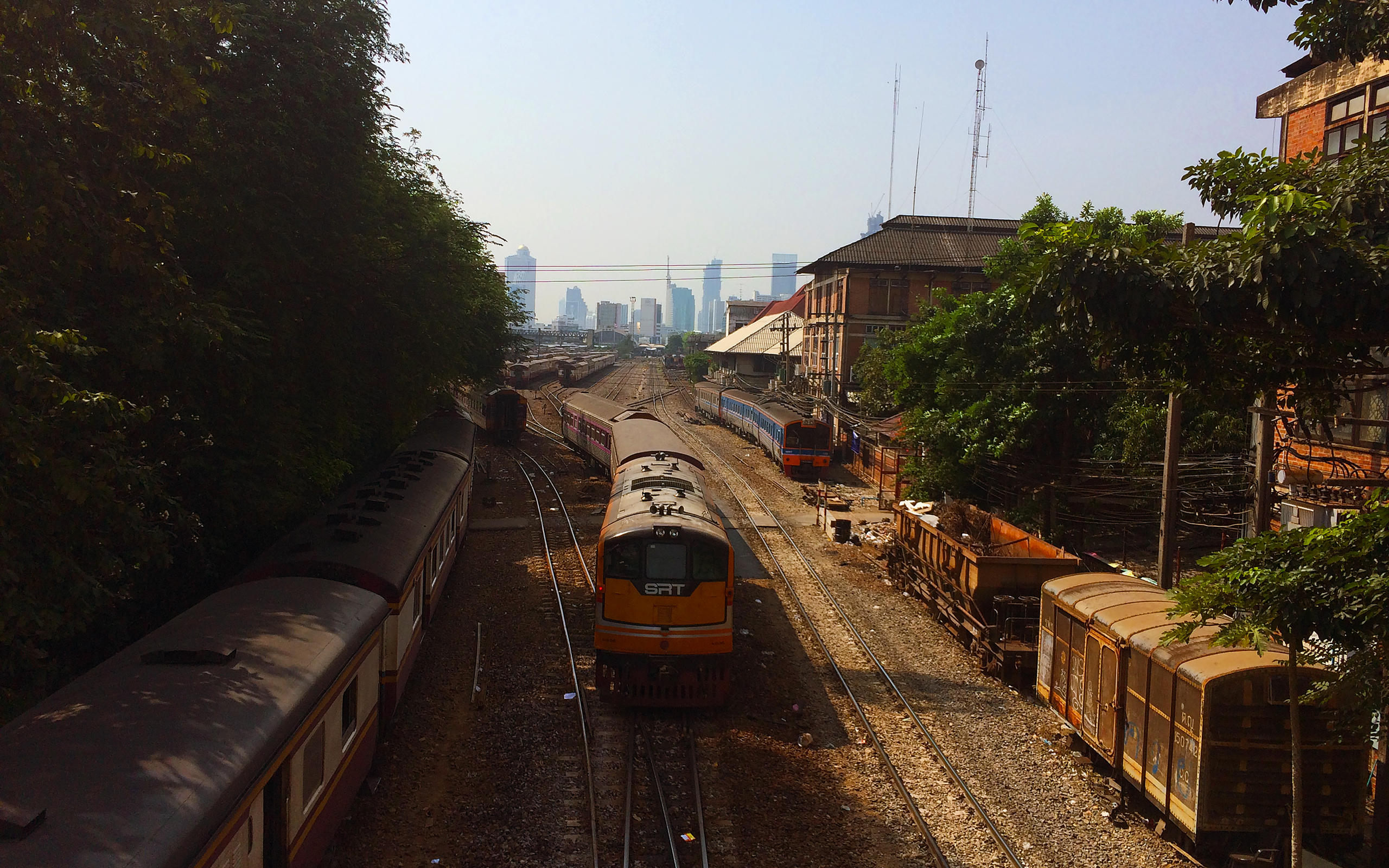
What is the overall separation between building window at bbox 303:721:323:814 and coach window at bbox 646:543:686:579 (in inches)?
201

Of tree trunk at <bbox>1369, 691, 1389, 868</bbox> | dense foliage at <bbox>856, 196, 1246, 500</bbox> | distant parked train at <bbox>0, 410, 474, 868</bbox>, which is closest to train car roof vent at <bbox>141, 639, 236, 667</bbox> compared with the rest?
distant parked train at <bbox>0, 410, 474, 868</bbox>

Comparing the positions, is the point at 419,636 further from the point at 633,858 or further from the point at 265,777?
the point at 265,777

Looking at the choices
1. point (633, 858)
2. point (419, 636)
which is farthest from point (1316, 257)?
point (419, 636)

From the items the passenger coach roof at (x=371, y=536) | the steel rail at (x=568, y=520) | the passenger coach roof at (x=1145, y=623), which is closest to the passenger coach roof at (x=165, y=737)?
the passenger coach roof at (x=371, y=536)

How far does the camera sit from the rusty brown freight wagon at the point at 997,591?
45.7 ft

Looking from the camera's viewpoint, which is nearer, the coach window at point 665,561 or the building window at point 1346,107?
the coach window at point 665,561

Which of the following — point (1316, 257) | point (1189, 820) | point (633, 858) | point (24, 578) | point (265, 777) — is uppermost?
point (1316, 257)

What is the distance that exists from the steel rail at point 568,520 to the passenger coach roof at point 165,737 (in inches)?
200

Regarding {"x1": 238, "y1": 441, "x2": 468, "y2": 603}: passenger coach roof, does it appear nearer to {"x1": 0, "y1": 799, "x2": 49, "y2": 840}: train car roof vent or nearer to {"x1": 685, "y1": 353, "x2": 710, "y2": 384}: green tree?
{"x1": 0, "y1": 799, "x2": 49, "y2": 840}: train car roof vent

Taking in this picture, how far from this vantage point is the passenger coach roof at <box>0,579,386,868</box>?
453 centimetres

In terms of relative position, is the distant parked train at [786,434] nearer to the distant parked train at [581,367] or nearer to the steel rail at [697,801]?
the steel rail at [697,801]

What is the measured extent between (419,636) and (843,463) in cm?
2893

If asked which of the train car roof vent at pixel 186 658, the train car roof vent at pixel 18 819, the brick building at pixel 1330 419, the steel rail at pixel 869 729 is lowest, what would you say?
the steel rail at pixel 869 729

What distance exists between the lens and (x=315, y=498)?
1588cm
